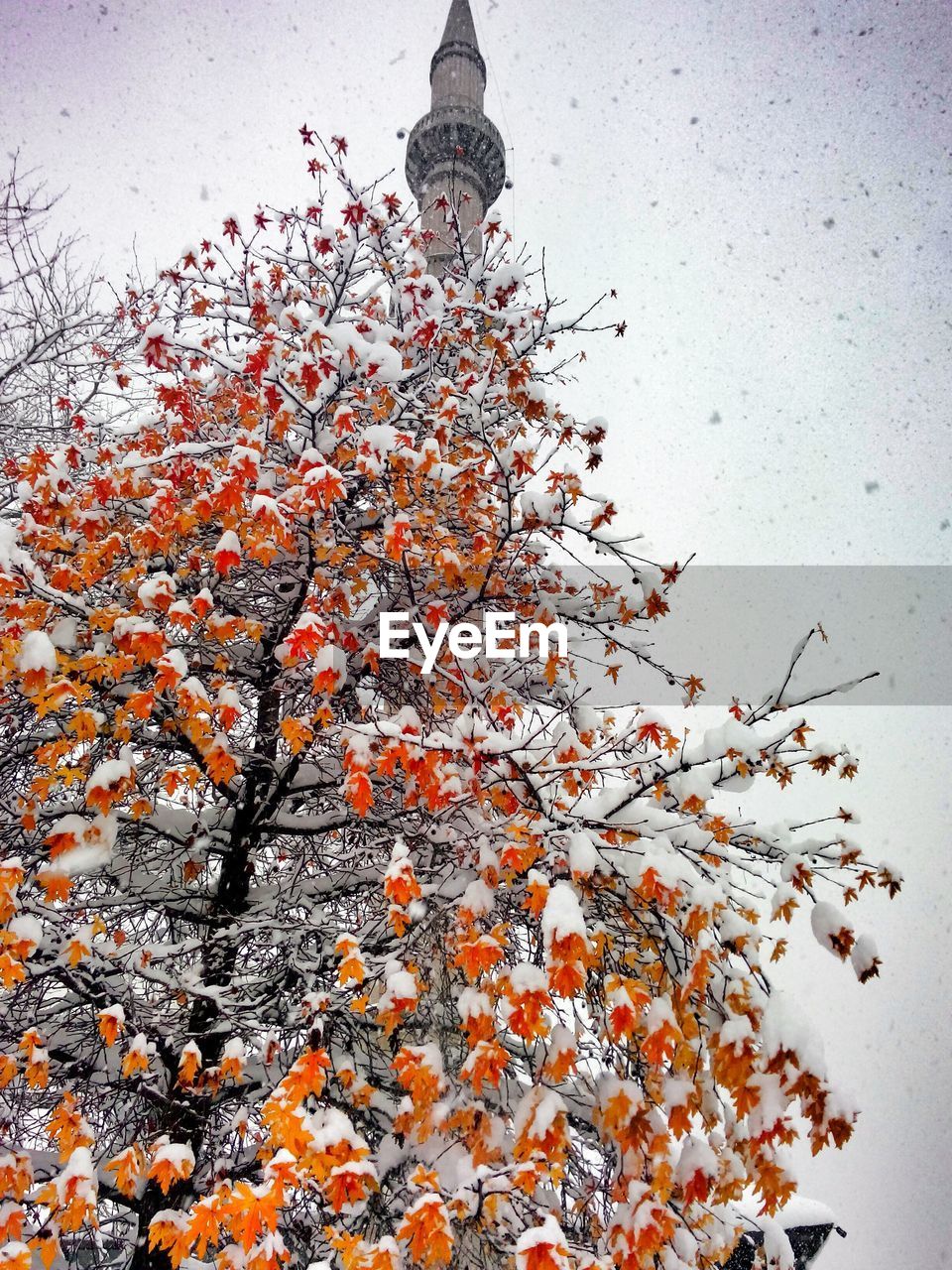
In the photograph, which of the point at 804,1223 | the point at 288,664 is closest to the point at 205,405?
the point at 288,664

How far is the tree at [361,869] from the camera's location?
7.82 ft

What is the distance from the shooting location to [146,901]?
4059mm

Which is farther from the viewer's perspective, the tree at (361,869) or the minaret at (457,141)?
the minaret at (457,141)

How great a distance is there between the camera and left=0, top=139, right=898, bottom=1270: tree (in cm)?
238

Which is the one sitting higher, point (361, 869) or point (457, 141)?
point (457, 141)

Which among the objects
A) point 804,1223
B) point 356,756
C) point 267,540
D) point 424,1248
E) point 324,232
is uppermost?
point 324,232

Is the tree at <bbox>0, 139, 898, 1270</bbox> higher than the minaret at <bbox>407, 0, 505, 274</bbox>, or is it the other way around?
the minaret at <bbox>407, 0, 505, 274</bbox>

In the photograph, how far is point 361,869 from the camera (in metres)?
4.15

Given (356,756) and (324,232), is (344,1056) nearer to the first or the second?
(356,756)

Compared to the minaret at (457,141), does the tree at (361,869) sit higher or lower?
lower

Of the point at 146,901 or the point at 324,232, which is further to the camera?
the point at 324,232

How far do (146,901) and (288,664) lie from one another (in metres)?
1.89

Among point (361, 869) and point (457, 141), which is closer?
point (361, 869)

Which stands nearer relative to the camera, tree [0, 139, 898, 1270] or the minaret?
tree [0, 139, 898, 1270]
